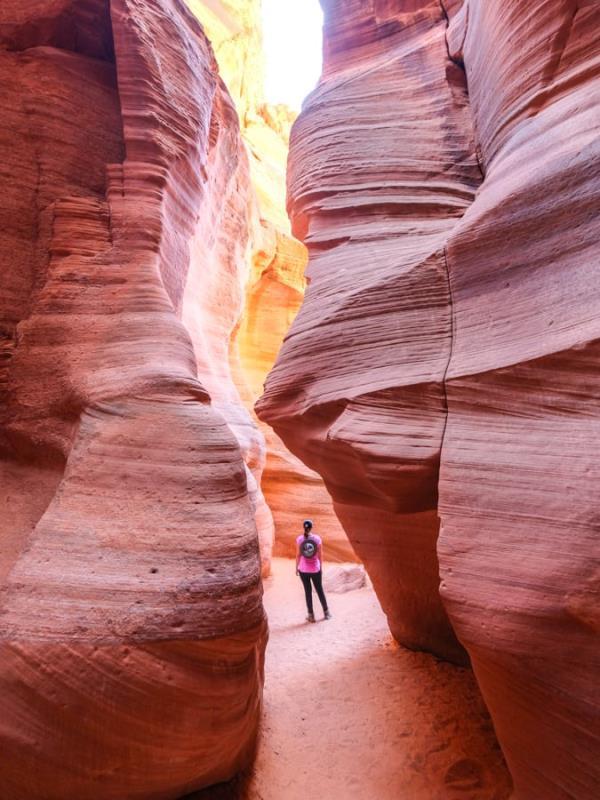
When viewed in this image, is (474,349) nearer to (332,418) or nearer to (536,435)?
(536,435)

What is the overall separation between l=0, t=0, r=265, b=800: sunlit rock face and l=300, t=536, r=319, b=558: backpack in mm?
3194

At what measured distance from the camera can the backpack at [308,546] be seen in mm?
7109

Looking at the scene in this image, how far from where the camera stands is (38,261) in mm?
4516

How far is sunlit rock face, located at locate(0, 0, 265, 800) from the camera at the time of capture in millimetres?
2641

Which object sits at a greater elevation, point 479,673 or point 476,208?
point 476,208

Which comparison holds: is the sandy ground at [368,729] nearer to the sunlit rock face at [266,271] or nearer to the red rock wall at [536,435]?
→ the red rock wall at [536,435]

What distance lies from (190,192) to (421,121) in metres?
2.72

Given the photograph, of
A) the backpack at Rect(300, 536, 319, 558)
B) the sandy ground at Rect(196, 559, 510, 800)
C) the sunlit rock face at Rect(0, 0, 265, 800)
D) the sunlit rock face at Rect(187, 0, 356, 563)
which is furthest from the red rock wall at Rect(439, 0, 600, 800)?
the sunlit rock face at Rect(187, 0, 356, 563)

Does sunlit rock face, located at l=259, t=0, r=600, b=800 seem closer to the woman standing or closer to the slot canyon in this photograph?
the slot canyon

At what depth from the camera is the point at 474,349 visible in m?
3.42

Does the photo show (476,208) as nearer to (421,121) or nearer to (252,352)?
(421,121)

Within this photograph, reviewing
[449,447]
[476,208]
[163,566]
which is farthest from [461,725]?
[476,208]

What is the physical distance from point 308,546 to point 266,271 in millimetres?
8822

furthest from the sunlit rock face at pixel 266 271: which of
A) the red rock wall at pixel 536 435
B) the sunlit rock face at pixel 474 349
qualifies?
the red rock wall at pixel 536 435
